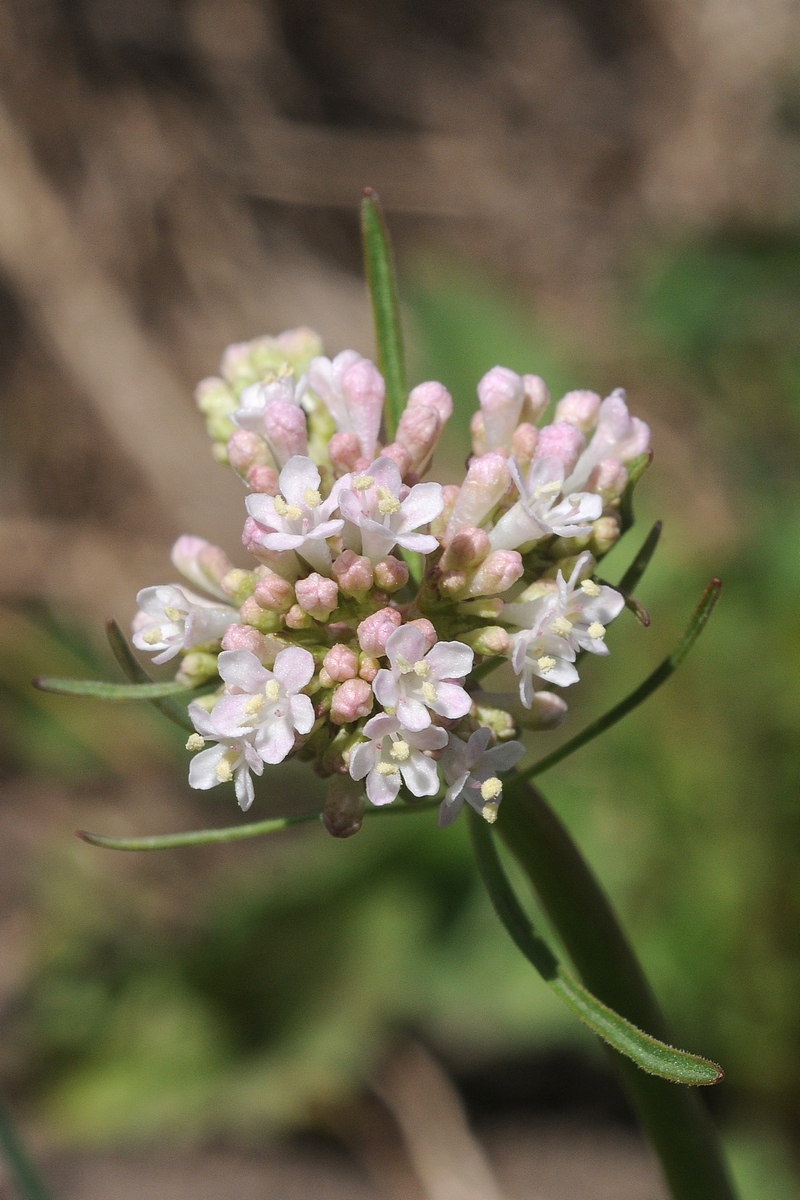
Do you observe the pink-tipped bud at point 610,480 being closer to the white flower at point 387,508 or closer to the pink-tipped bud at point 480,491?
the pink-tipped bud at point 480,491

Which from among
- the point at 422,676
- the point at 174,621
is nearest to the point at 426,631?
the point at 422,676

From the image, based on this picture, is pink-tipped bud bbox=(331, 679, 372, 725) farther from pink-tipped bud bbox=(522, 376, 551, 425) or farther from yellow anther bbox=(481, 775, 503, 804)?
pink-tipped bud bbox=(522, 376, 551, 425)

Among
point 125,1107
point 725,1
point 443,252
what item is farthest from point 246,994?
point 725,1

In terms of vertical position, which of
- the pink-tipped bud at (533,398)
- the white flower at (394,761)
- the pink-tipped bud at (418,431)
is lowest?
the white flower at (394,761)

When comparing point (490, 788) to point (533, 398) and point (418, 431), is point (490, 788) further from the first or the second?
point (533, 398)

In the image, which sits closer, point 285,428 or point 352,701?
point 352,701

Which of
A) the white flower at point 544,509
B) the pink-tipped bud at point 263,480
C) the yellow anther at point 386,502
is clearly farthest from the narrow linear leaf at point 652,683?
the pink-tipped bud at point 263,480

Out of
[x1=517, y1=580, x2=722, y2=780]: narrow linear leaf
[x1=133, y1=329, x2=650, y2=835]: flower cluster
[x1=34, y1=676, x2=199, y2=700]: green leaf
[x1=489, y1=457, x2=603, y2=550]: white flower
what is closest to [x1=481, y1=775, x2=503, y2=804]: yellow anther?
[x1=133, y1=329, x2=650, y2=835]: flower cluster
